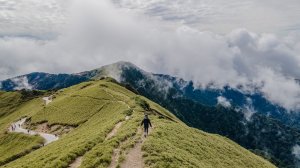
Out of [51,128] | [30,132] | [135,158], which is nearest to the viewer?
[135,158]

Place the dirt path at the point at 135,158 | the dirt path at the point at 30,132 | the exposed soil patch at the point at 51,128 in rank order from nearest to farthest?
the dirt path at the point at 135,158
the dirt path at the point at 30,132
the exposed soil patch at the point at 51,128

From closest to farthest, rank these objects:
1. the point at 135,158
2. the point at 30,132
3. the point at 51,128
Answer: the point at 135,158, the point at 51,128, the point at 30,132

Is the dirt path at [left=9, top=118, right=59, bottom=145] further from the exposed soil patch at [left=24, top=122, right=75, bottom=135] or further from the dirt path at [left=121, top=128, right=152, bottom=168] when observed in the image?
the dirt path at [left=121, top=128, right=152, bottom=168]

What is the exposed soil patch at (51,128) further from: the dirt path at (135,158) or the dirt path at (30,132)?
the dirt path at (135,158)

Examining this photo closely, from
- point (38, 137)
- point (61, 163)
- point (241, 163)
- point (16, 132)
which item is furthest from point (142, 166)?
point (16, 132)

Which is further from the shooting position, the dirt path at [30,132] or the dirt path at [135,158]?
the dirt path at [30,132]

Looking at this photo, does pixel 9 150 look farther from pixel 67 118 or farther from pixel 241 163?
pixel 241 163

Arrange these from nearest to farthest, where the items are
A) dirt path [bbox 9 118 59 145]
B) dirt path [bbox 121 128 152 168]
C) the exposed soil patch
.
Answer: dirt path [bbox 121 128 152 168] → dirt path [bbox 9 118 59 145] → the exposed soil patch

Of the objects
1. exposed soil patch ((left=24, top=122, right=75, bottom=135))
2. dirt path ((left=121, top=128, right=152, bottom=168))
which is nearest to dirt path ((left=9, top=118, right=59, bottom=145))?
exposed soil patch ((left=24, top=122, right=75, bottom=135))

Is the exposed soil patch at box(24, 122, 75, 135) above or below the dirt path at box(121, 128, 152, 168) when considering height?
below

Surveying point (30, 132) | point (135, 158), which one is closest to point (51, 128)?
point (30, 132)

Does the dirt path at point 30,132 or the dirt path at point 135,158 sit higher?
the dirt path at point 135,158

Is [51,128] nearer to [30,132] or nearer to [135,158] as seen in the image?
[30,132]

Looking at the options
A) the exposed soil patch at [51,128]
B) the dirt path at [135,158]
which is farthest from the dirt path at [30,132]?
the dirt path at [135,158]
